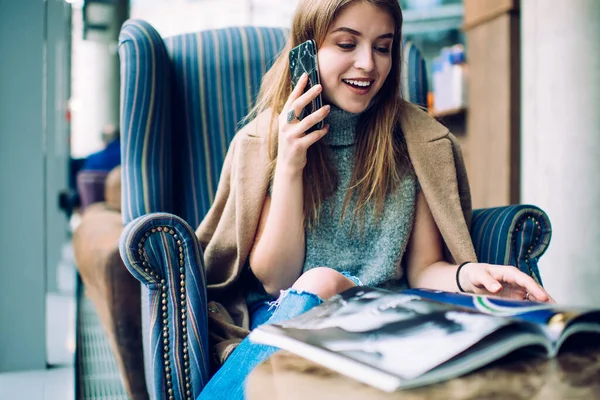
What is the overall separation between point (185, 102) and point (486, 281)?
110 cm

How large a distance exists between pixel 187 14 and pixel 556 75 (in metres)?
5.17

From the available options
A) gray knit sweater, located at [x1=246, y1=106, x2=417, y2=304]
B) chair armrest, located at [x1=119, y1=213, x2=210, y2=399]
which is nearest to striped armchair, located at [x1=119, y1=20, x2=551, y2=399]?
chair armrest, located at [x1=119, y1=213, x2=210, y2=399]

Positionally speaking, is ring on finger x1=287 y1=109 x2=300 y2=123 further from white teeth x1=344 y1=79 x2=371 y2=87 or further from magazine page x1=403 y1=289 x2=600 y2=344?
magazine page x1=403 y1=289 x2=600 y2=344

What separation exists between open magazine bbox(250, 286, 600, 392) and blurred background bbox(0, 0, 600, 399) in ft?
3.29

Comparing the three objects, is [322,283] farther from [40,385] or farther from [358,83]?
[40,385]

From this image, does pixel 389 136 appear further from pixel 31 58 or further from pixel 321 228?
pixel 31 58

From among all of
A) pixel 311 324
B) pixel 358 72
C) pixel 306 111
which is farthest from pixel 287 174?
pixel 311 324

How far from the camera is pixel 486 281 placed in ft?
3.26

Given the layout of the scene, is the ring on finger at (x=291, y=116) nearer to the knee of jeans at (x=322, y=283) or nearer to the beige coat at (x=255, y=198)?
the beige coat at (x=255, y=198)

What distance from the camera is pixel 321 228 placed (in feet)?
4.30

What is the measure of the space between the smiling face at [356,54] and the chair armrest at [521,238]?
1.45 ft

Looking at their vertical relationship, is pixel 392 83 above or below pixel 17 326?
above

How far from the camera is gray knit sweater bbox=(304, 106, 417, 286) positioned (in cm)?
129

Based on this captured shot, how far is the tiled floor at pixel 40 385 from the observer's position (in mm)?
1828
